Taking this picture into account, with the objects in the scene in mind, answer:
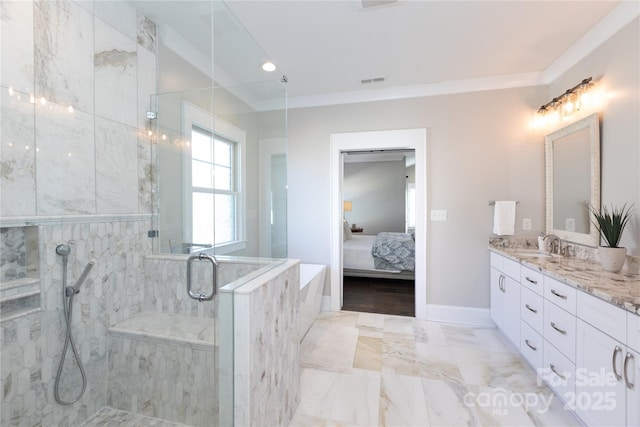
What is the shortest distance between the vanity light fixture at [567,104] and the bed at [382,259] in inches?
91.7

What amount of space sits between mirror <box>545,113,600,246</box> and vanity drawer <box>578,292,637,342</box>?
0.87 m

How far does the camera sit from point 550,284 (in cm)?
177

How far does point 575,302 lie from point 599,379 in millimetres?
382

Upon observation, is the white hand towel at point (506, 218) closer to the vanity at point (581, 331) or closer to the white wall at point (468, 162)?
the white wall at point (468, 162)

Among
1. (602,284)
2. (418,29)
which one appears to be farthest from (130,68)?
(602,284)

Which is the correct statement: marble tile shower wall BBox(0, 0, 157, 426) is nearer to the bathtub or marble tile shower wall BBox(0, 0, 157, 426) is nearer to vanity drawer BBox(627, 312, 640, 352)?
the bathtub

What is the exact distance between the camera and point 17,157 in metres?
1.24

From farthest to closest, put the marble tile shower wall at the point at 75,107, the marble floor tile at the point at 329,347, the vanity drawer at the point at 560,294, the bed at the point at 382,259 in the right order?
the bed at the point at 382,259 → the marble floor tile at the point at 329,347 → the vanity drawer at the point at 560,294 → the marble tile shower wall at the point at 75,107

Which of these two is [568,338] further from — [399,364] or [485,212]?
[485,212]

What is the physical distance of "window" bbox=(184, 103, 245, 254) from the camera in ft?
6.19

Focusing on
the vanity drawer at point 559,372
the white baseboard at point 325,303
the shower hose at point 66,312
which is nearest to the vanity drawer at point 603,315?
the vanity drawer at point 559,372

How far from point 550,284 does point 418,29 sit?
A: 2.04 metres

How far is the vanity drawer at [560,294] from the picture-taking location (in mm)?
1549

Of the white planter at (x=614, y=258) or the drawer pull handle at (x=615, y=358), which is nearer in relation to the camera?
the drawer pull handle at (x=615, y=358)
